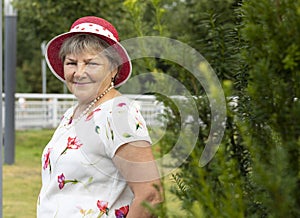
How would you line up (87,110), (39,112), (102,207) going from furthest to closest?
(39,112) < (87,110) < (102,207)

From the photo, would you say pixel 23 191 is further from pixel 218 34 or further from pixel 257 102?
pixel 257 102

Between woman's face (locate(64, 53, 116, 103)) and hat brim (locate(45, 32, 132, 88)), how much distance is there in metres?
0.08

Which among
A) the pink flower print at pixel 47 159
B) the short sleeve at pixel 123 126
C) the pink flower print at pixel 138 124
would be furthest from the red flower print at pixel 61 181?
the pink flower print at pixel 138 124

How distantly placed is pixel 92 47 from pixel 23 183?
8908mm

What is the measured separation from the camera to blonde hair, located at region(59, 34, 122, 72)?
2.74m

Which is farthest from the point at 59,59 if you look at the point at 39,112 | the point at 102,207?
the point at 39,112

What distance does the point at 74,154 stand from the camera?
8.86ft

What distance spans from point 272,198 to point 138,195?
3.85 ft

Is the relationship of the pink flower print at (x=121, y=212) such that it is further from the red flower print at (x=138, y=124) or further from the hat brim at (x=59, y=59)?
the hat brim at (x=59, y=59)

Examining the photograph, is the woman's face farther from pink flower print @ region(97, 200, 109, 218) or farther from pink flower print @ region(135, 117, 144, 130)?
pink flower print @ region(97, 200, 109, 218)

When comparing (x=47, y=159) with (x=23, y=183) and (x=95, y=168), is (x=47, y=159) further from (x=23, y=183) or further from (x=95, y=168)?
(x=23, y=183)

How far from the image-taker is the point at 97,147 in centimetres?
264

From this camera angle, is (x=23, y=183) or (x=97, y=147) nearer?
(x=97, y=147)

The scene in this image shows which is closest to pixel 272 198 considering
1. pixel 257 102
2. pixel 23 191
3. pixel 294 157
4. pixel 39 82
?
pixel 294 157
